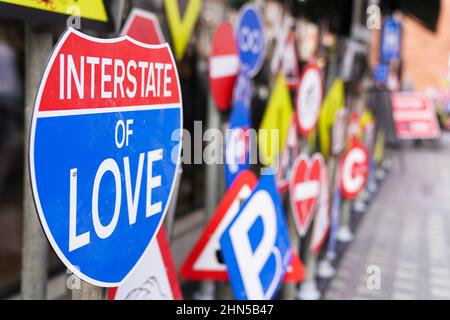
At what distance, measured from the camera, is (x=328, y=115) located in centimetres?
267

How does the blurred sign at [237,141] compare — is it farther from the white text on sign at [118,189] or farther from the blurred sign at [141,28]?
the white text on sign at [118,189]

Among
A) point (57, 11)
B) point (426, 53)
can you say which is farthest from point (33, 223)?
point (426, 53)

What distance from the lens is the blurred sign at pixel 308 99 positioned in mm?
2033

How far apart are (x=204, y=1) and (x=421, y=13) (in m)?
4.28

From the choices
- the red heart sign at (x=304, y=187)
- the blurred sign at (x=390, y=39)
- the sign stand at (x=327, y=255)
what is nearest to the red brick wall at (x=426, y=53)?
the blurred sign at (x=390, y=39)

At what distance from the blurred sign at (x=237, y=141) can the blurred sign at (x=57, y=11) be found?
56cm

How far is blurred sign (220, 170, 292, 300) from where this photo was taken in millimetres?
1263

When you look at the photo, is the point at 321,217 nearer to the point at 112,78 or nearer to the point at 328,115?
the point at 328,115

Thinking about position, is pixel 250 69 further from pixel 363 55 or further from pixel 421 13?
pixel 421 13

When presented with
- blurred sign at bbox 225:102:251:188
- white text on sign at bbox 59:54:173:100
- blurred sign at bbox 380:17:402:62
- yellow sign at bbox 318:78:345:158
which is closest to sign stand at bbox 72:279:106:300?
white text on sign at bbox 59:54:173:100

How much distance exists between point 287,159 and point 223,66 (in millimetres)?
469

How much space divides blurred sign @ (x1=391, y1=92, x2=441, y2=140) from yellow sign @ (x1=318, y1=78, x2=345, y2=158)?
5426 mm

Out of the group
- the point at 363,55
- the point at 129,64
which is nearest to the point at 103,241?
the point at 129,64
